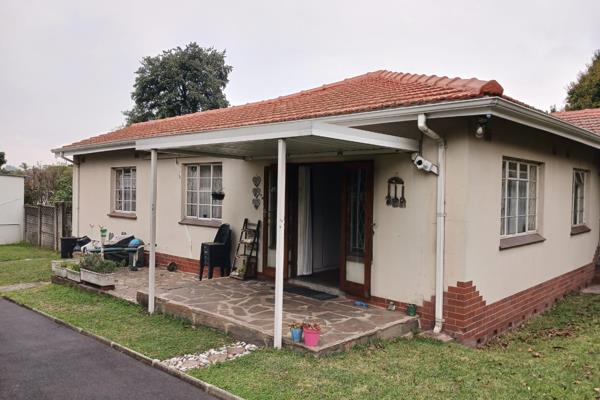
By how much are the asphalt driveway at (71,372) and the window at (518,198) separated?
5217 millimetres

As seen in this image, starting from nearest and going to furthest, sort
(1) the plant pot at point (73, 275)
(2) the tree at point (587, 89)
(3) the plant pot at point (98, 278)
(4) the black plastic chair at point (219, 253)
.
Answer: (3) the plant pot at point (98, 278) < (1) the plant pot at point (73, 275) < (4) the black plastic chair at point (219, 253) < (2) the tree at point (587, 89)

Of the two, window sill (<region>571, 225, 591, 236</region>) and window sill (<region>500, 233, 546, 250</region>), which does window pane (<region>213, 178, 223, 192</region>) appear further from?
window sill (<region>571, 225, 591, 236</region>)

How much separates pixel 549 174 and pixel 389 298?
157 inches

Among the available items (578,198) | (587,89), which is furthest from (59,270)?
(587,89)

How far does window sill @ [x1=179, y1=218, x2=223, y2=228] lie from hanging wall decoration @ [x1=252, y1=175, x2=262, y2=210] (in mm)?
1209

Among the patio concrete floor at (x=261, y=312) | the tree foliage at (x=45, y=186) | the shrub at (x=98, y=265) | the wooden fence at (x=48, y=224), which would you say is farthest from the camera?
the tree foliage at (x=45, y=186)

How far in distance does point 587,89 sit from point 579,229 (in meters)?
18.2

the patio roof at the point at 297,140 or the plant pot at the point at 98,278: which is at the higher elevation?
the patio roof at the point at 297,140


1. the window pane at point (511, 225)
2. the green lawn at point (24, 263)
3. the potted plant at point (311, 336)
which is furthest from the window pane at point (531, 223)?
the green lawn at point (24, 263)

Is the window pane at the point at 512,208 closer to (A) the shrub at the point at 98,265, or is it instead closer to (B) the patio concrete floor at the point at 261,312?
(B) the patio concrete floor at the point at 261,312

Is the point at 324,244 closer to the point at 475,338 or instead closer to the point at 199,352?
the point at 475,338

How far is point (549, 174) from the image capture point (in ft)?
26.7

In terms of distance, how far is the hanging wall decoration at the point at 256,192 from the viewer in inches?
352

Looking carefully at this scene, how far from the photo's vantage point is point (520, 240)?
7234mm
